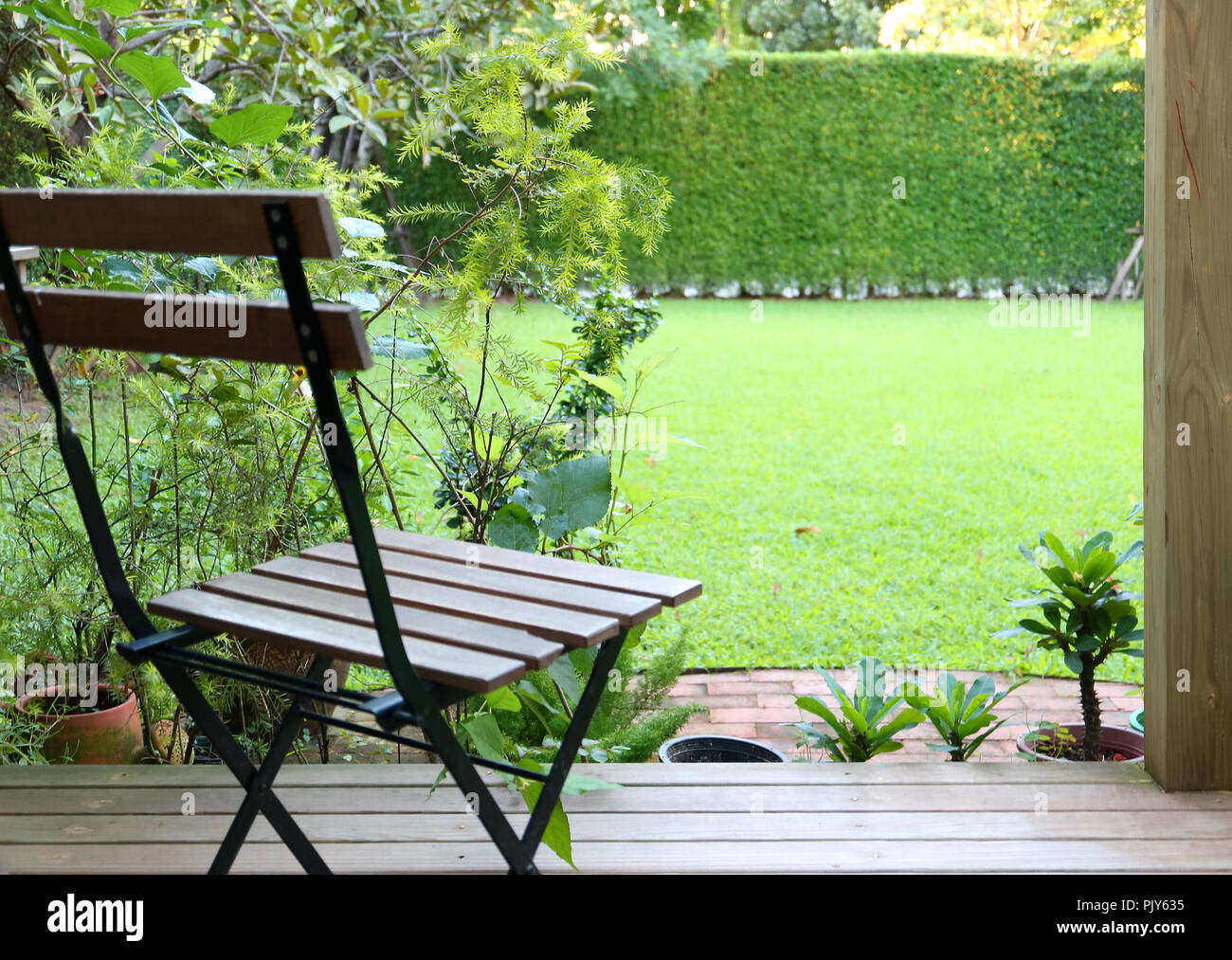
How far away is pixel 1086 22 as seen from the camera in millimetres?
16641

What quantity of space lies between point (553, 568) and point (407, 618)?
0.29 meters

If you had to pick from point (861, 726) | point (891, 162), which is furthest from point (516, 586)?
point (891, 162)

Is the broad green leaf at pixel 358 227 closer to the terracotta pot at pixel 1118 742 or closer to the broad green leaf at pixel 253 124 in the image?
the broad green leaf at pixel 253 124

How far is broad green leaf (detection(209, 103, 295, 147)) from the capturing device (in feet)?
5.82

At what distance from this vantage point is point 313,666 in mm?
1829

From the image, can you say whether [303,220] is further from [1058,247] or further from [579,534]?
[1058,247]

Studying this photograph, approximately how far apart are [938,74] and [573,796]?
1271 cm

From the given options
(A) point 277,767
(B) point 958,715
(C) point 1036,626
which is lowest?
(B) point 958,715

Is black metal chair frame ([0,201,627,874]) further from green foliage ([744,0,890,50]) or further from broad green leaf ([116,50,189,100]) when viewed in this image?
green foliage ([744,0,890,50])

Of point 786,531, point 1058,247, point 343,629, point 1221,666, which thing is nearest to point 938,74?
point 1058,247

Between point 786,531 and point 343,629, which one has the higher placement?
point 343,629

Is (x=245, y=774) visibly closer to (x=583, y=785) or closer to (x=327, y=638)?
(x=327, y=638)

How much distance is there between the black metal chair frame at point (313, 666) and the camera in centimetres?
122

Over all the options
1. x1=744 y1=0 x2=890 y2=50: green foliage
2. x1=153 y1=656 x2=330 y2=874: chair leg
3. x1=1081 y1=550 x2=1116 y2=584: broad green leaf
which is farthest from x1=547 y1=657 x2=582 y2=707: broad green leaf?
x1=744 y1=0 x2=890 y2=50: green foliage
